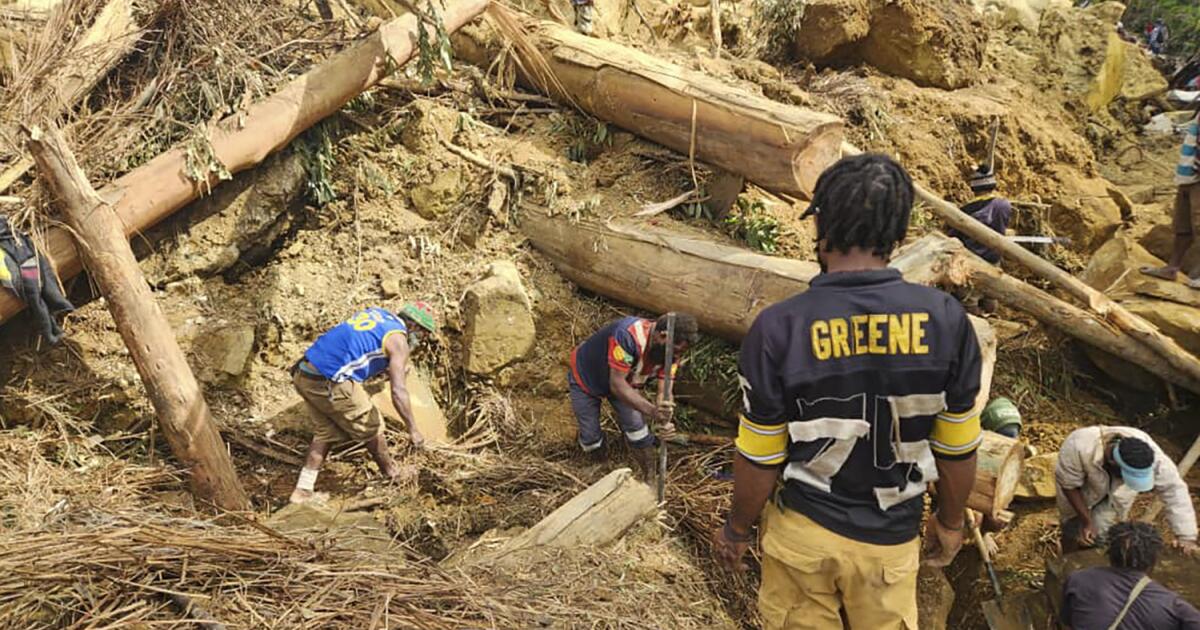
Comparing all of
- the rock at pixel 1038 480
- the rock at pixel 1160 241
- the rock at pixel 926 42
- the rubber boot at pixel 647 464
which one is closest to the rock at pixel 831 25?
the rock at pixel 926 42

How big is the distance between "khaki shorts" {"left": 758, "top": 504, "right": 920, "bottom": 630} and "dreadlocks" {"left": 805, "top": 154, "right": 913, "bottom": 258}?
0.86m

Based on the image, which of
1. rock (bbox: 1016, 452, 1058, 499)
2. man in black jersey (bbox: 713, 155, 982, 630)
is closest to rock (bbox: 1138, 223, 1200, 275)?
rock (bbox: 1016, 452, 1058, 499)

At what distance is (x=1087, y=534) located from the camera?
447 centimetres

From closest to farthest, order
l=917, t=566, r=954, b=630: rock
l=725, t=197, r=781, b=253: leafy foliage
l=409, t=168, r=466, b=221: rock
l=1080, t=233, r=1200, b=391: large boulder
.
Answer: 1. l=917, t=566, r=954, b=630: rock
2. l=725, t=197, r=781, b=253: leafy foliage
3. l=1080, t=233, r=1200, b=391: large boulder
4. l=409, t=168, r=466, b=221: rock

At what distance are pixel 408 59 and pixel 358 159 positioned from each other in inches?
32.5

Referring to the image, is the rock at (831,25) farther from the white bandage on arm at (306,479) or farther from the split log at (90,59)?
the white bandage on arm at (306,479)

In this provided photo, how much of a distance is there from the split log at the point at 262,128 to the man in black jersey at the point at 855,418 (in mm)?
4226

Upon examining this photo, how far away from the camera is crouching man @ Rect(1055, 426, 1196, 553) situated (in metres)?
4.12

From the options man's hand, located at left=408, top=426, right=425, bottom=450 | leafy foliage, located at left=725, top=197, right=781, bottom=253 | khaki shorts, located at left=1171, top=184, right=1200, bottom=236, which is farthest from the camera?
khaki shorts, located at left=1171, top=184, right=1200, bottom=236

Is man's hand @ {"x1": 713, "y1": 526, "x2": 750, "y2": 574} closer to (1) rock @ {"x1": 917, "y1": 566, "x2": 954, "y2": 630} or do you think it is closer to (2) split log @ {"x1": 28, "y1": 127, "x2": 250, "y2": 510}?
(1) rock @ {"x1": 917, "y1": 566, "x2": 954, "y2": 630}

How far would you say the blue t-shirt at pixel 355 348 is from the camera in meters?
4.55

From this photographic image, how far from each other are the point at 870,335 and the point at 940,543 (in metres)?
0.93

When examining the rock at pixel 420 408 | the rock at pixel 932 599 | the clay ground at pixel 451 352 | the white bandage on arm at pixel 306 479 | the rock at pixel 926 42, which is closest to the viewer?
the clay ground at pixel 451 352

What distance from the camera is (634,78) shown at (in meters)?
5.77
